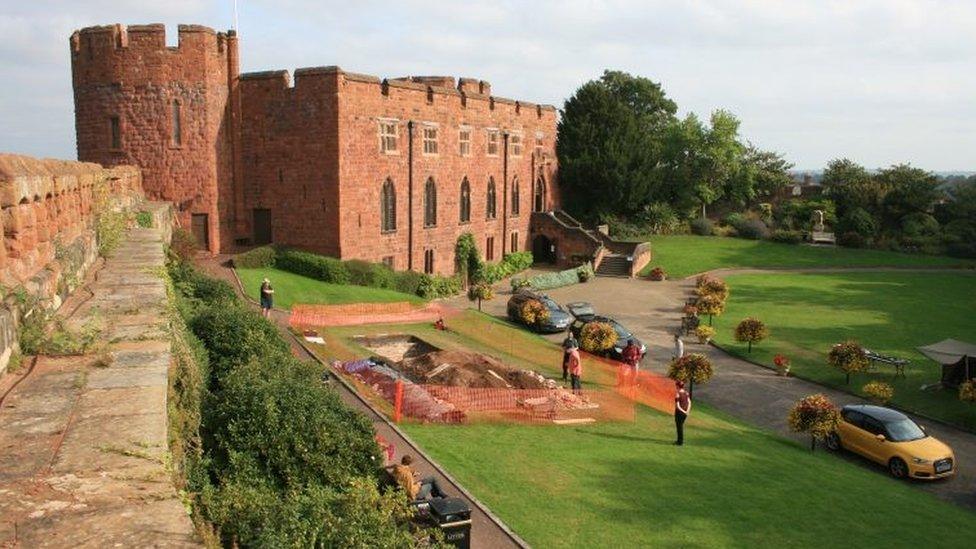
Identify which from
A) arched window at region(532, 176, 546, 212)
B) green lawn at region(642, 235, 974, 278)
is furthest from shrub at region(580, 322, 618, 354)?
arched window at region(532, 176, 546, 212)

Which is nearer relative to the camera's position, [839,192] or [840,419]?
[840,419]

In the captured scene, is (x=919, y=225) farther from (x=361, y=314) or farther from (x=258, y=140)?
(x=258, y=140)

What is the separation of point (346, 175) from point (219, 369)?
20738 mm

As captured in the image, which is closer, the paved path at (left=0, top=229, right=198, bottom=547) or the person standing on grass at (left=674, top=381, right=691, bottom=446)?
the paved path at (left=0, top=229, right=198, bottom=547)

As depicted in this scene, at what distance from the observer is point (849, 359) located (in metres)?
23.5

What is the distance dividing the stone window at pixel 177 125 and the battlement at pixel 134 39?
7.61ft

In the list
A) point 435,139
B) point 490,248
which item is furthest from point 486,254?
point 435,139

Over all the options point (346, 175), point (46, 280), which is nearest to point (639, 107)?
point (346, 175)

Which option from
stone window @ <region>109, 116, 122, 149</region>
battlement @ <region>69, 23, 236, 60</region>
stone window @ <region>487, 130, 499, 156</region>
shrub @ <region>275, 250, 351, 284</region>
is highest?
battlement @ <region>69, 23, 236, 60</region>

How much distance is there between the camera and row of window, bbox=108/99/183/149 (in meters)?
31.9

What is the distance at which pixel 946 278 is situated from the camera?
145 ft

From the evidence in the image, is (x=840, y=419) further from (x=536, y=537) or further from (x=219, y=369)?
(x=219, y=369)

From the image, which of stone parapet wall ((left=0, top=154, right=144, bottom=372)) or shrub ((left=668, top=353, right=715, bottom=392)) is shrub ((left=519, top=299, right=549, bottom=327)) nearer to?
shrub ((left=668, top=353, right=715, bottom=392))

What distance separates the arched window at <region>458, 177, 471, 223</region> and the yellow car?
92.2ft
